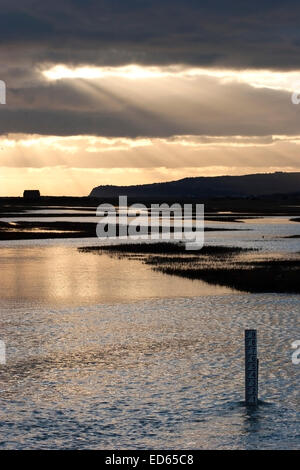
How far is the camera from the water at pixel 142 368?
14.0m

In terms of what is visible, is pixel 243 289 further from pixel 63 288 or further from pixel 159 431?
pixel 159 431

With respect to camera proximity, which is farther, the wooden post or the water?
the wooden post

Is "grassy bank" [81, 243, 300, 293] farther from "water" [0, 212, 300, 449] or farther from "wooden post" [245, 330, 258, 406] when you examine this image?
"wooden post" [245, 330, 258, 406]

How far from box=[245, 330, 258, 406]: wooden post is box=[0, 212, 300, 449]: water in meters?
0.32

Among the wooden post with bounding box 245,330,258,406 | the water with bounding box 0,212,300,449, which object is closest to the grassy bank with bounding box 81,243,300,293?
the water with bounding box 0,212,300,449

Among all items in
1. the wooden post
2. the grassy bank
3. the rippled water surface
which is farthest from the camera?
Answer: the grassy bank

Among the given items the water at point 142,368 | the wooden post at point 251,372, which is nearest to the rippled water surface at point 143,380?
the water at point 142,368

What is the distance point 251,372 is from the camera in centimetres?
1576

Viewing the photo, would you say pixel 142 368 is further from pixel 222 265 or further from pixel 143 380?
pixel 222 265

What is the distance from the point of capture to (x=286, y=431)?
14117 millimetres

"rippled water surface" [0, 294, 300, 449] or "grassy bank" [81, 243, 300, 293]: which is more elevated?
"grassy bank" [81, 243, 300, 293]

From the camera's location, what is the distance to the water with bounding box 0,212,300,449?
14.0 meters
